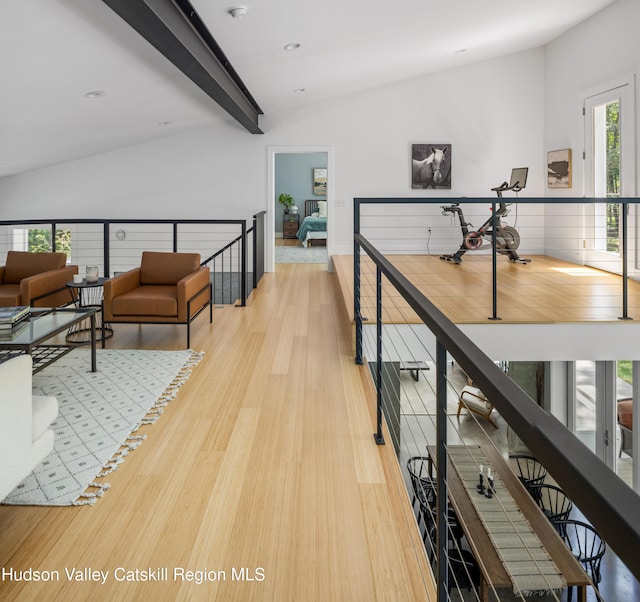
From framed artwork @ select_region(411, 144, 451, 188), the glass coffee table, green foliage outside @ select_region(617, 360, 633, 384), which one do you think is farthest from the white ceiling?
green foliage outside @ select_region(617, 360, 633, 384)

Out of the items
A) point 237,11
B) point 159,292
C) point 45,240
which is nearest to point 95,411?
point 159,292

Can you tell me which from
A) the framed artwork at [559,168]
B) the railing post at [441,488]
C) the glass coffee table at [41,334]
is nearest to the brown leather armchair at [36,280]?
the glass coffee table at [41,334]

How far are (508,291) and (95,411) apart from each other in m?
3.87

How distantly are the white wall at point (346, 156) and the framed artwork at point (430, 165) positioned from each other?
0.33ft

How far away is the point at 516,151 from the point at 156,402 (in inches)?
287

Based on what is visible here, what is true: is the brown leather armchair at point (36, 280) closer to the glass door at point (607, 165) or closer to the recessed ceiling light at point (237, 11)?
the recessed ceiling light at point (237, 11)

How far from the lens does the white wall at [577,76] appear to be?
621 centimetres

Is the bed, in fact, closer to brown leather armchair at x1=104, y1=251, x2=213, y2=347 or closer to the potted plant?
the potted plant

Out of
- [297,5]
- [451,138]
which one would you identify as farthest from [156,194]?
[297,5]

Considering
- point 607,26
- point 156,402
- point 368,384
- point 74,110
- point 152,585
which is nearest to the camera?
point 152,585

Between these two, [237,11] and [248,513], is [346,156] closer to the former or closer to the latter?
[237,11]

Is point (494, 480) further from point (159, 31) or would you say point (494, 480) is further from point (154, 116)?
point (154, 116)

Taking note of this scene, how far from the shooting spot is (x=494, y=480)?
513cm

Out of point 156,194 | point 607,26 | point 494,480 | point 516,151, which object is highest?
point 607,26
